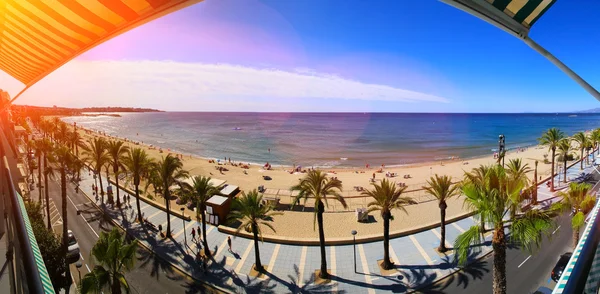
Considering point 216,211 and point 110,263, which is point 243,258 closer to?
point 216,211

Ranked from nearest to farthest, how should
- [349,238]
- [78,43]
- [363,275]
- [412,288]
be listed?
[78,43]
[412,288]
[363,275]
[349,238]

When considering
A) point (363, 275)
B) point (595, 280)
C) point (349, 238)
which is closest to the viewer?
point (595, 280)

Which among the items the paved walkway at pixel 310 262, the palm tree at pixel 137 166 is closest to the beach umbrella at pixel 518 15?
the paved walkway at pixel 310 262

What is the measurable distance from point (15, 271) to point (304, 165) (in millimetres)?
54057

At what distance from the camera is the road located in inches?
611

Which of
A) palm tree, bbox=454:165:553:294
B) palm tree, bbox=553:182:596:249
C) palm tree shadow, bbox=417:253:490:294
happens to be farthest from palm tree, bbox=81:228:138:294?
palm tree, bbox=553:182:596:249

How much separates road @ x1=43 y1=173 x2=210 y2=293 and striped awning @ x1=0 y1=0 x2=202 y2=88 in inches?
554

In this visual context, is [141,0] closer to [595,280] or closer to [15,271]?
[15,271]

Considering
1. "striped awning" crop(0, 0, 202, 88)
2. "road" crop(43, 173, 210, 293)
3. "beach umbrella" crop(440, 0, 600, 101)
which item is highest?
"striped awning" crop(0, 0, 202, 88)

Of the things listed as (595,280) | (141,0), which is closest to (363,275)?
(595,280)

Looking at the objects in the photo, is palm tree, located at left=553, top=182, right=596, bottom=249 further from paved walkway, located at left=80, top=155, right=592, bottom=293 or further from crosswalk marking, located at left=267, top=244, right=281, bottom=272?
crosswalk marking, located at left=267, top=244, right=281, bottom=272

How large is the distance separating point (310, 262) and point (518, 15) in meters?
17.3

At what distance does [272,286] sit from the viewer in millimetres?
15477

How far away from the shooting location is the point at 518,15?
312 centimetres
